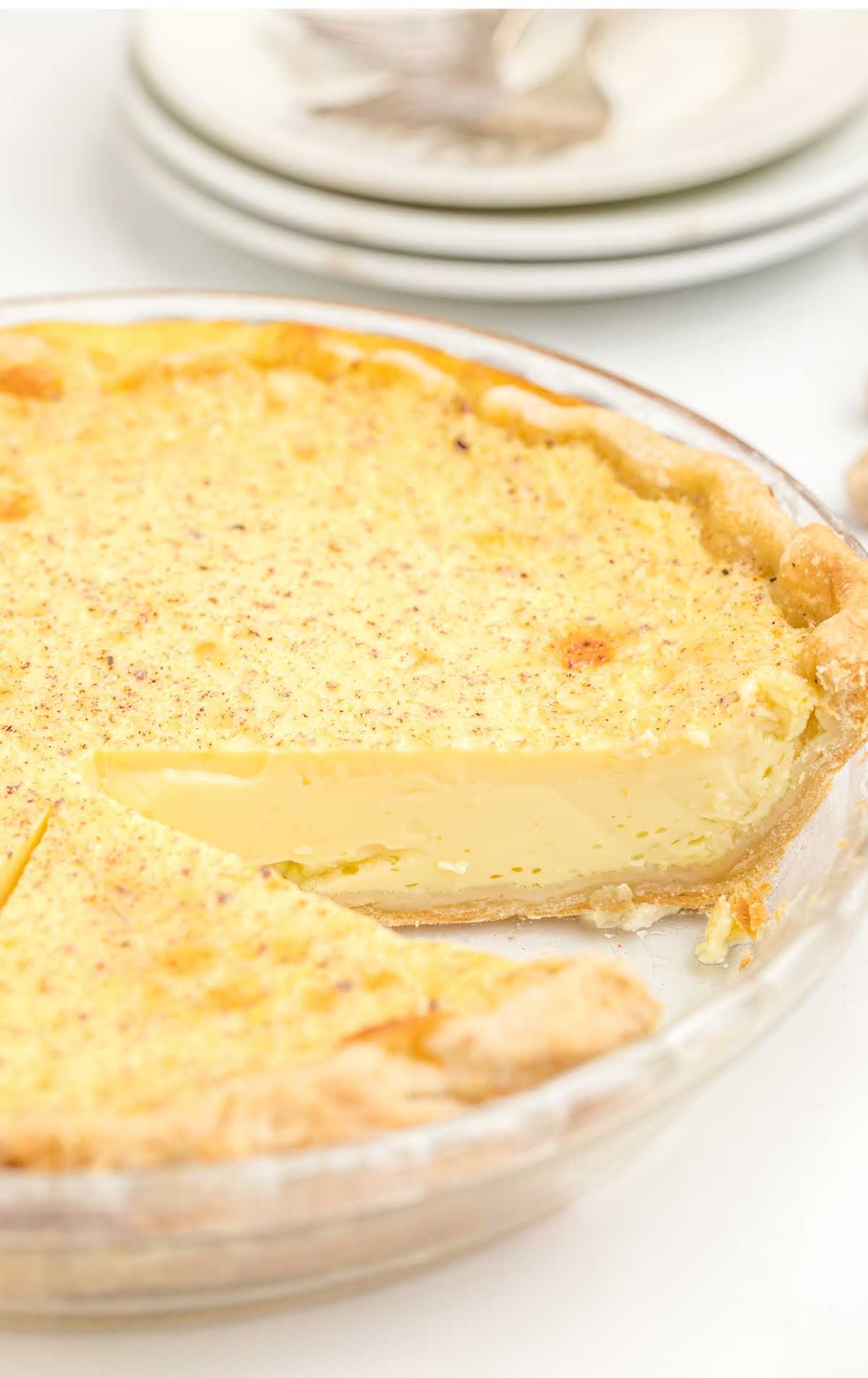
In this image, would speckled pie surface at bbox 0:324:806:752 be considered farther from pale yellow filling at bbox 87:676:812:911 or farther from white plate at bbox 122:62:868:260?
white plate at bbox 122:62:868:260

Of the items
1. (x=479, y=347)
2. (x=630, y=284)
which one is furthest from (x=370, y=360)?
(x=630, y=284)

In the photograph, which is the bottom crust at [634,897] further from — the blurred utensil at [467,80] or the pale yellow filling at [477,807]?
the blurred utensil at [467,80]

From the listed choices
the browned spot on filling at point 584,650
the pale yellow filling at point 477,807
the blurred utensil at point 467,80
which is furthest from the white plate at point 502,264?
the pale yellow filling at point 477,807

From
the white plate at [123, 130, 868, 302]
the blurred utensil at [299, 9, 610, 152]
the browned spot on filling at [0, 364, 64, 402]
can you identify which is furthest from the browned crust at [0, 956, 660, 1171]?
the blurred utensil at [299, 9, 610, 152]

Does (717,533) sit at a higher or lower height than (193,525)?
Result: higher

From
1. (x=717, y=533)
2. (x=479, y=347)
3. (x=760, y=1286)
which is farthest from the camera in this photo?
(x=479, y=347)

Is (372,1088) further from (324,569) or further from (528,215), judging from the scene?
(528,215)

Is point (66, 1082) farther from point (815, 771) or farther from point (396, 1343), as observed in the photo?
point (815, 771)
